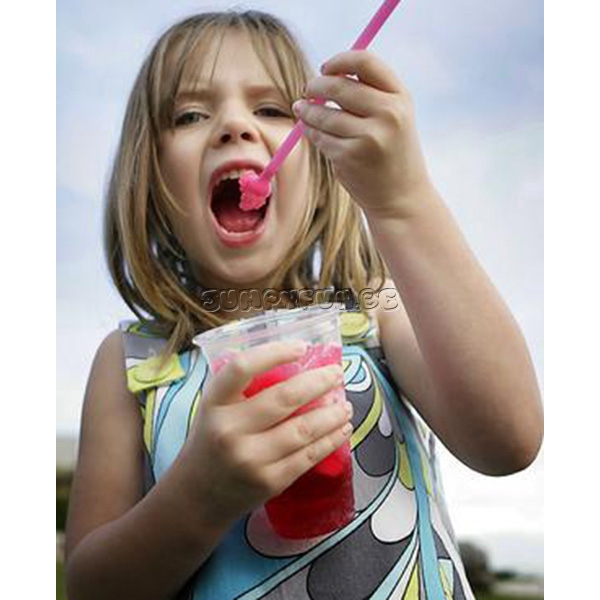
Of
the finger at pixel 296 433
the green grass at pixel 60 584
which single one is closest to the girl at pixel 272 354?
the finger at pixel 296 433

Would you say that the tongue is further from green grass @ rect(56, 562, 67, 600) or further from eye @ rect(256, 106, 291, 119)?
green grass @ rect(56, 562, 67, 600)

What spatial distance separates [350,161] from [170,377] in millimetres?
211

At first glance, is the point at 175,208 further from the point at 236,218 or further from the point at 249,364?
the point at 249,364

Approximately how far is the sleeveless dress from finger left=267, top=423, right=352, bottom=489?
0.26ft

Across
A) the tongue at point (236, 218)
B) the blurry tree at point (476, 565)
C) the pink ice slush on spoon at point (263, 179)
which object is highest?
the pink ice slush on spoon at point (263, 179)

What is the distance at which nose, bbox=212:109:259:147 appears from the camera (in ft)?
2.23

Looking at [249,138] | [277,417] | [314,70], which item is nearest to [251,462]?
[277,417]

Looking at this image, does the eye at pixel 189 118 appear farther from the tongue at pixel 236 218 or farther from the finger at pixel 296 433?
the finger at pixel 296 433

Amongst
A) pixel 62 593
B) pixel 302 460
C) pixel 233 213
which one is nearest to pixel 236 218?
pixel 233 213

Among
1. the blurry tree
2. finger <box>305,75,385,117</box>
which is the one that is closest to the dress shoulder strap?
finger <box>305,75,385,117</box>

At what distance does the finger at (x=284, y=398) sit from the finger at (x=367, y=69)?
169 millimetres

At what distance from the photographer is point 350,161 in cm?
56

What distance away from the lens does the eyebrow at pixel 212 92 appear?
28.0 inches

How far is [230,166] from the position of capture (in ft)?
2.23
